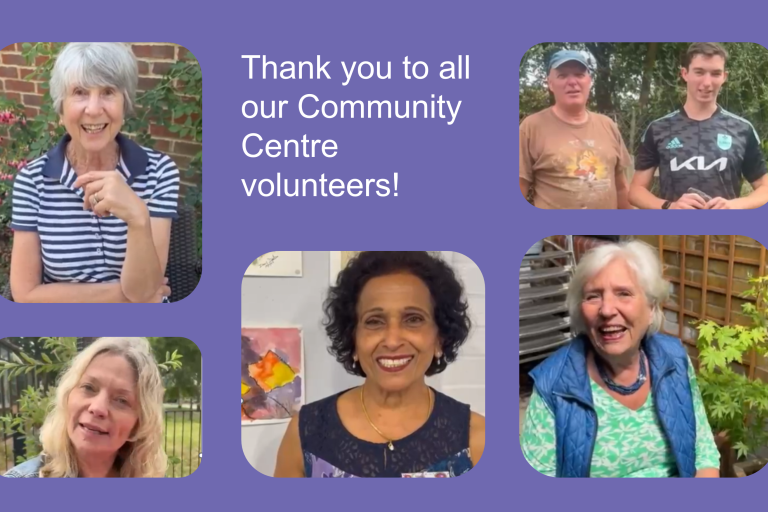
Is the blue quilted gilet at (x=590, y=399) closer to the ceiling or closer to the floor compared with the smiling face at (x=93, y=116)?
closer to the floor

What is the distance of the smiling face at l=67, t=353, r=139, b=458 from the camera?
5.34 feet

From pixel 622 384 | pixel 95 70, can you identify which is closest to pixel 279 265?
pixel 95 70

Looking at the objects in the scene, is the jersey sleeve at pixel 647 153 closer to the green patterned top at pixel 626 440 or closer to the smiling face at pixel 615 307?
the smiling face at pixel 615 307

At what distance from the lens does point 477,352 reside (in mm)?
1628

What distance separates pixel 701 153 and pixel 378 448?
1.07 metres

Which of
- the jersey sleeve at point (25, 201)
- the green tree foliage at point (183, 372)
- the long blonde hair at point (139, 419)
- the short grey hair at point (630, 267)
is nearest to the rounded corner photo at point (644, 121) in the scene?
the short grey hair at point (630, 267)

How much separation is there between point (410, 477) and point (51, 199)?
3.65 ft

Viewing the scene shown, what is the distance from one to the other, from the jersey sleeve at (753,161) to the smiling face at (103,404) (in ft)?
5.21

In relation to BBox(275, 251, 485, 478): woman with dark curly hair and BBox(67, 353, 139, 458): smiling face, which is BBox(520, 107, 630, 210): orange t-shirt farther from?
BBox(67, 353, 139, 458): smiling face

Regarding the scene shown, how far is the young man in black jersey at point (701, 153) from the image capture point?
160 cm

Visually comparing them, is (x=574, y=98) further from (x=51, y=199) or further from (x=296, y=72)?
(x=51, y=199)

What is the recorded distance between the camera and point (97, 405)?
162cm

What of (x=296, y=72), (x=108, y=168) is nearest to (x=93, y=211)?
(x=108, y=168)

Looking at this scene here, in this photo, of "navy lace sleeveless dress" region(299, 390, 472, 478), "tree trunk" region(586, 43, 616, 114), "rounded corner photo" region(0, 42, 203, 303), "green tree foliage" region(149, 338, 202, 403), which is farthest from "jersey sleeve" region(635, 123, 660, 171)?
"green tree foliage" region(149, 338, 202, 403)
